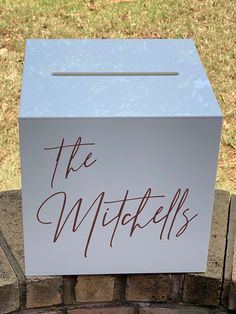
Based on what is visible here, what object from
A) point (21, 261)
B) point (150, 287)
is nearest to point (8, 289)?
point (21, 261)

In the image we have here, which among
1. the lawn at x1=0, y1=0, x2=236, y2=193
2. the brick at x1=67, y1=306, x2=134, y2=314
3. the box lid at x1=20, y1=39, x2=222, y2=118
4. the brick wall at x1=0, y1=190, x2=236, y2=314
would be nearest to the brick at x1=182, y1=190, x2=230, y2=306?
the brick wall at x1=0, y1=190, x2=236, y2=314

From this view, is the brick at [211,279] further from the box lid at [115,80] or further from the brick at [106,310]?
the box lid at [115,80]

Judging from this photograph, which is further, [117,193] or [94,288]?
[94,288]

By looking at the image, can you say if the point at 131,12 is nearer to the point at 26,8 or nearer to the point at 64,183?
the point at 26,8

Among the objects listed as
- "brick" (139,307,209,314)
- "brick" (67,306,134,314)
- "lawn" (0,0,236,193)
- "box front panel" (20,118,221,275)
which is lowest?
"brick" (67,306,134,314)

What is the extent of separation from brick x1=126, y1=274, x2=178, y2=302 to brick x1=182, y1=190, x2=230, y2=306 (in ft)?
0.13

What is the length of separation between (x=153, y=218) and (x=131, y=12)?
209 cm

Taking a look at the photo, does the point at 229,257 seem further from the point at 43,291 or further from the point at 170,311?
the point at 43,291

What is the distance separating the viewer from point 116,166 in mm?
1551

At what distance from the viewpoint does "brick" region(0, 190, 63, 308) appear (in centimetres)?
171

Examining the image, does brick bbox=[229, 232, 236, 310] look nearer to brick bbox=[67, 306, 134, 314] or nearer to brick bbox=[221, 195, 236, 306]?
brick bbox=[221, 195, 236, 306]

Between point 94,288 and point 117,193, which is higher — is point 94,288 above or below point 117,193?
below

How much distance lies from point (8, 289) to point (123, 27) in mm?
1943

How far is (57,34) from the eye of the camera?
3.33m
